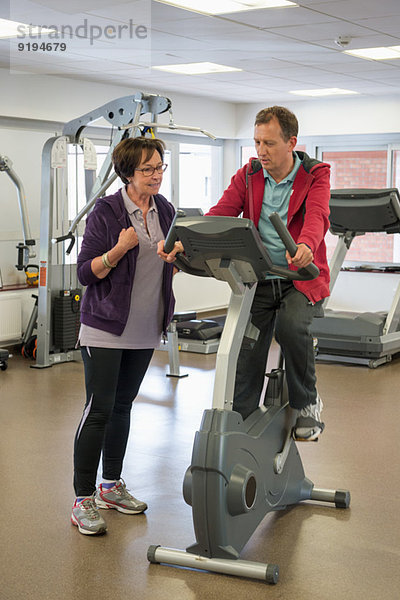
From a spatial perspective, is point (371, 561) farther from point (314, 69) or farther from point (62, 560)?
point (314, 69)

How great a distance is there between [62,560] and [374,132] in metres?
8.04

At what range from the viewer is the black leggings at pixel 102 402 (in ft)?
10.6

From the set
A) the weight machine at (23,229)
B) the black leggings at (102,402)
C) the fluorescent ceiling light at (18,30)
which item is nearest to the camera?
the black leggings at (102,402)

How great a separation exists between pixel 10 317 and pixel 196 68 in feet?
9.89

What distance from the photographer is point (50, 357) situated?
7.06m

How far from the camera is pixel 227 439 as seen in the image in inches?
112

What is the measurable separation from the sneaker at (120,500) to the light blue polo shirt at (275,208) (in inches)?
48.0

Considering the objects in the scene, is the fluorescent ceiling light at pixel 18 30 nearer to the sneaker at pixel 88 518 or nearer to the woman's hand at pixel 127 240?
the woman's hand at pixel 127 240

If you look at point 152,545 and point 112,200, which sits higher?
point 112,200

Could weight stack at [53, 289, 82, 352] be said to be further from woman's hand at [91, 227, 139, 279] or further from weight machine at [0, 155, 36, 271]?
woman's hand at [91, 227, 139, 279]

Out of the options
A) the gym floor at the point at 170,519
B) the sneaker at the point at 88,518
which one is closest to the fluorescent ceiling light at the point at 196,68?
the gym floor at the point at 170,519

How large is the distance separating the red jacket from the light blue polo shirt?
0.02 m

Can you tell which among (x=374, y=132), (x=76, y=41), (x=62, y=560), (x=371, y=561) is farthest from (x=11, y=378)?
(x=374, y=132)

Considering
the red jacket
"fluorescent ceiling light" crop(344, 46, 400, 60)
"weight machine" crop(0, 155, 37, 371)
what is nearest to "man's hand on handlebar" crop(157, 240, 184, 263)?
the red jacket
